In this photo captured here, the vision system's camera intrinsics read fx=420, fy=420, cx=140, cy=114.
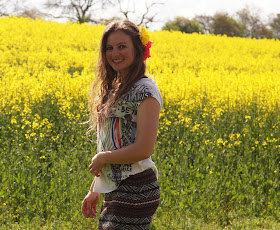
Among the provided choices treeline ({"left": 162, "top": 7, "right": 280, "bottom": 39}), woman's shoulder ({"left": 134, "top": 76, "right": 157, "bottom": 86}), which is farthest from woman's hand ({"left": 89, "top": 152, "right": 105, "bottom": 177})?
treeline ({"left": 162, "top": 7, "right": 280, "bottom": 39})

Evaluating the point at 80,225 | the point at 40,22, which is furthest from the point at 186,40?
the point at 80,225

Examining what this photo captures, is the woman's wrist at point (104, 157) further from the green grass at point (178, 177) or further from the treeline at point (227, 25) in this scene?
the treeline at point (227, 25)

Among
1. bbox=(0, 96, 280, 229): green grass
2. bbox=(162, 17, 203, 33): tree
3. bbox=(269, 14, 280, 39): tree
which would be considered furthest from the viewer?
bbox=(269, 14, 280, 39): tree

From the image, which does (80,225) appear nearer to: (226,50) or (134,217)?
(134,217)

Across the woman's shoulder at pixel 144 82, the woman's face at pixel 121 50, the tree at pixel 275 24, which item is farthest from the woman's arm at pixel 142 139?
the tree at pixel 275 24

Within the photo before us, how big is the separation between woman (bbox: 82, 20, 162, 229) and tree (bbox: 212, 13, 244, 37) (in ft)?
125

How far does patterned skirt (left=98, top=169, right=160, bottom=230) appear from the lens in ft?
6.98

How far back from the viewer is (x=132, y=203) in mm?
2123

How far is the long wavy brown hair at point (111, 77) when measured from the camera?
217 cm

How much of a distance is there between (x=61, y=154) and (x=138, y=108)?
3779 mm

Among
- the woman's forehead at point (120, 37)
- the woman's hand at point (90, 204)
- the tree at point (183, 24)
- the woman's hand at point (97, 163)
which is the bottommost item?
the woman's hand at point (90, 204)

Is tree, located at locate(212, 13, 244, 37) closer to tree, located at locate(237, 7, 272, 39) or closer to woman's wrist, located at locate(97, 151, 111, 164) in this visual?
tree, located at locate(237, 7, 272, 39)

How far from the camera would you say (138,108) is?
2.04 meters

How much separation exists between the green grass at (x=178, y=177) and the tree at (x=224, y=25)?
110 ft
